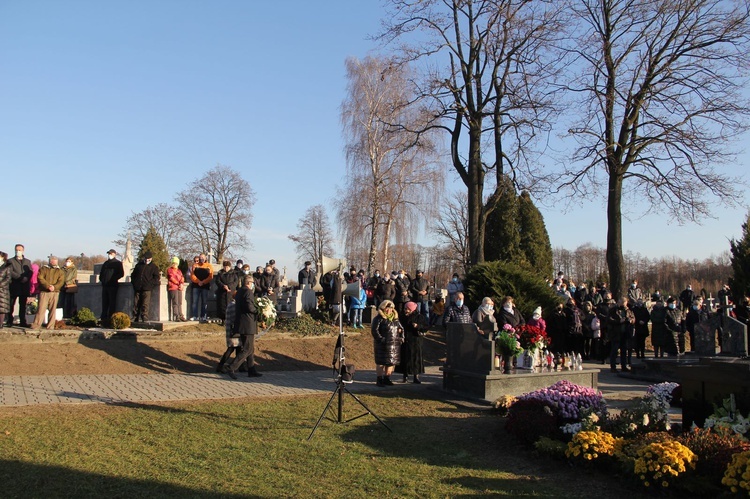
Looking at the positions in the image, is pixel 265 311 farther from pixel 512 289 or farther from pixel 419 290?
pixel 512 289

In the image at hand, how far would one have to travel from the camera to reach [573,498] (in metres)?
6.34

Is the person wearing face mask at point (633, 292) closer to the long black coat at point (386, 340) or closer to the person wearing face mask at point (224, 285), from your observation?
the long black coat at point (386, 340)

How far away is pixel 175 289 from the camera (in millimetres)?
18109

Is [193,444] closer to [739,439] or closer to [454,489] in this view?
[454,489]

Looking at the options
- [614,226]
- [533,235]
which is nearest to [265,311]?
[614,226]

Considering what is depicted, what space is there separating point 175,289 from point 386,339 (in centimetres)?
777

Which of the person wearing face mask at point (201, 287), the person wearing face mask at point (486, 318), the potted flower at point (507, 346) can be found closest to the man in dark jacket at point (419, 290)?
the person wearing face mask at point (201, 287)

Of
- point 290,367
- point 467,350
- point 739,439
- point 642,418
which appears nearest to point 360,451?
point 642,418

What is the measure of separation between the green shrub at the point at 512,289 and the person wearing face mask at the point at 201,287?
7.41 meters

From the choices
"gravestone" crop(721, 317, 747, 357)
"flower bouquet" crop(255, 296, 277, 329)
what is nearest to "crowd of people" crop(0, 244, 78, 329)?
"flower bouquet" crop(255, 296, 277, 329)

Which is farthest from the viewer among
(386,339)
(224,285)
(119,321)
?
(224,285)

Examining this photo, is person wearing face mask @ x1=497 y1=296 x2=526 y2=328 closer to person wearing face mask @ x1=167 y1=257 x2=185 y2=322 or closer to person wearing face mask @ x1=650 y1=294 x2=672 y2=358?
person wearing face mask @ x1=650 y1=294 x2=672 y2=358

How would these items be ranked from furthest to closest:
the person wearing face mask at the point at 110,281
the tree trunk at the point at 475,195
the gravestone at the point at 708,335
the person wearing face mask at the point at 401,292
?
1. the tree trunk at the point at 475,195
2. the person wearing face mask at the point at 401,292
3. the person wearing face mask at the point at 110,281
4. the gravestone at the point at 708,335

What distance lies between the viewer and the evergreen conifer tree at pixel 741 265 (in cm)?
2663
